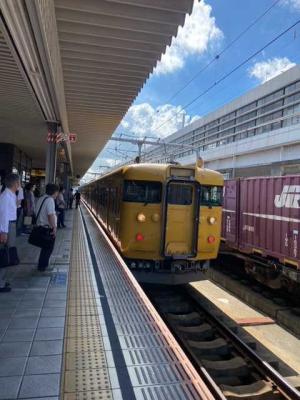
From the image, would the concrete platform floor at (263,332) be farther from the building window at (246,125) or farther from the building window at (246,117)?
the building window at (246,125)

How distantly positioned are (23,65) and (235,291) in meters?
8.85

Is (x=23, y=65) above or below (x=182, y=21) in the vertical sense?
below

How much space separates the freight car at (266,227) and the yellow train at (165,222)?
219cm

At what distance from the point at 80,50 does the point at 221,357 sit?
589 cm

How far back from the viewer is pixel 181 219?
10.4 m

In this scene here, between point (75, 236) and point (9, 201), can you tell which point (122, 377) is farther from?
point (75, 236)

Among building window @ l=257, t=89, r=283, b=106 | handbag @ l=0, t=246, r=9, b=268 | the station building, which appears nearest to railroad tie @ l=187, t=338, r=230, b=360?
handbag @ l=0, t=246, r=9, b=268

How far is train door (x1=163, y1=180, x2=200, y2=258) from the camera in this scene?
33.5 ft

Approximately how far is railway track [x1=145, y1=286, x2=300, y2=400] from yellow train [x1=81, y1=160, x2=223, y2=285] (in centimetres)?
76

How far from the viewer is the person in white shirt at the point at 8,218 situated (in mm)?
6188

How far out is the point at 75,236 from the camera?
15.3 m

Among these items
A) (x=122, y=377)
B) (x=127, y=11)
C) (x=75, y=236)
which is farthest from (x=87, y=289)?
(x=75, y=236)

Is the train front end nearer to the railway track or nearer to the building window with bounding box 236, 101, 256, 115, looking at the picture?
the railway track

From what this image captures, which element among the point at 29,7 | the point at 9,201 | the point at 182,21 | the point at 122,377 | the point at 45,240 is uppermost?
the point at 182,21
